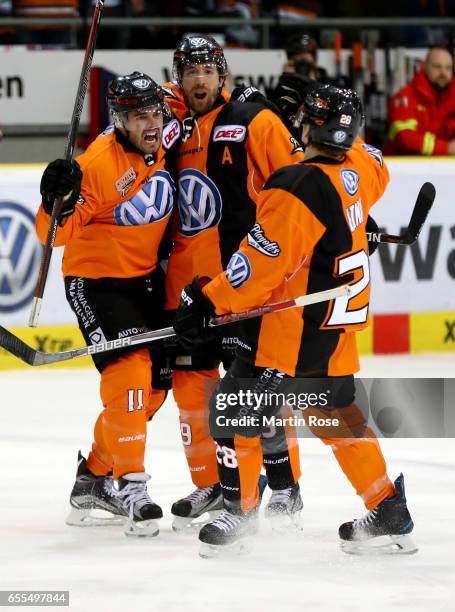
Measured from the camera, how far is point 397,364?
20.7 ft

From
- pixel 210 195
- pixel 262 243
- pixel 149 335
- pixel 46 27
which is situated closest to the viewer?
pixel 262 243

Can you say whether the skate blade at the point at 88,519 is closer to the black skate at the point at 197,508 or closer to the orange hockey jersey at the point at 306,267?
the black skate at the point at 197,508

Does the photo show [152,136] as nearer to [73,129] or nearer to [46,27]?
[73,129]

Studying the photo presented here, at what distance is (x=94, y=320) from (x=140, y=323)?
0.13 m

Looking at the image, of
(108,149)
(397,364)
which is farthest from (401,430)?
(397,364)

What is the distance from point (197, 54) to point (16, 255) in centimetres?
267

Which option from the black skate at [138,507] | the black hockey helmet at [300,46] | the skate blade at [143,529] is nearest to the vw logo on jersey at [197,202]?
the black skate at [138,507]

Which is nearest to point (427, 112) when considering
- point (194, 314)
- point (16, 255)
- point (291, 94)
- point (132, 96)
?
point (16, 255)

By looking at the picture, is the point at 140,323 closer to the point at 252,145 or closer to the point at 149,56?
the point at 252,145

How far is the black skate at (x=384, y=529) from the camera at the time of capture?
3.31m

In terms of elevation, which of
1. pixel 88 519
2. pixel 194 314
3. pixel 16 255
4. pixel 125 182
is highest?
pixel 125 182

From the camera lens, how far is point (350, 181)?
10.7ft

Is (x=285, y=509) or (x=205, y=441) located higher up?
(x=205, y=441)

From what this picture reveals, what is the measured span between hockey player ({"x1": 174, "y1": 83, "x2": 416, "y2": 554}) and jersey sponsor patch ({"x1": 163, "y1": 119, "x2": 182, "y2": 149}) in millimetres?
499
